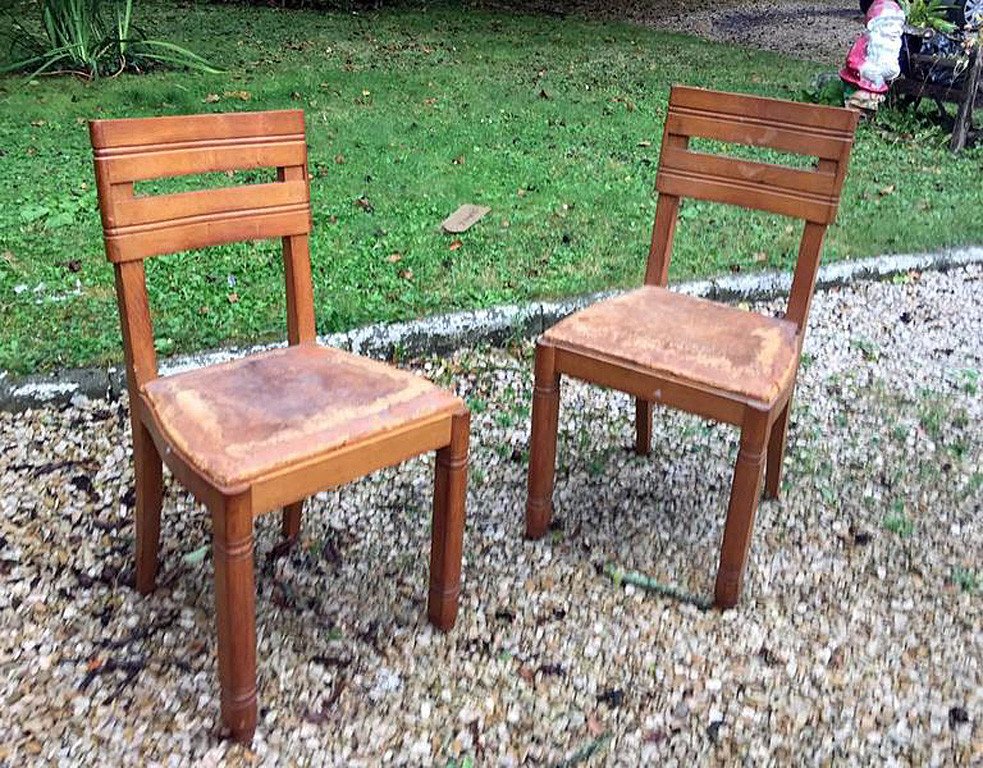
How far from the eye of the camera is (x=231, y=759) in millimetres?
1878

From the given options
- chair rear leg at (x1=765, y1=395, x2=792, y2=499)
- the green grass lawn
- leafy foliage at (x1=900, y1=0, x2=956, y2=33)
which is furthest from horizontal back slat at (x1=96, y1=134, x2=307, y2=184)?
leafy foliage at (x1=900, y1=0, x2=956, y2=33)

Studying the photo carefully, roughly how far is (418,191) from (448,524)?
132 inches

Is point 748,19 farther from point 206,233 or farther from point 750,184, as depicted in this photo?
point 206,233

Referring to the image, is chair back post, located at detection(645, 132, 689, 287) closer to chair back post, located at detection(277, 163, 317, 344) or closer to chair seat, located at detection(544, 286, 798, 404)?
chair seat, located at detection(544, 286, 798, 404)

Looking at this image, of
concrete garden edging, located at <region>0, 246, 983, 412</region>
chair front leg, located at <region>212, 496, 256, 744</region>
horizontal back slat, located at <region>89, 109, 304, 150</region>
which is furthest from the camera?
concrete garden edging, located at <region>0, 246, 983, 412</region>

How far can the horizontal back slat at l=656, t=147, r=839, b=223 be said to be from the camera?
253 cm

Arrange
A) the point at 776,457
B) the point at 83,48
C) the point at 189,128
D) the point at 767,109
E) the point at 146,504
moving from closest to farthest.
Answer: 1. the point at 189,128
2. the point at 146,504
3. the point at 767,109
4. the point at 776,457
5. the point at 83,48

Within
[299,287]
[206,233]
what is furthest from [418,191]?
[206,233]

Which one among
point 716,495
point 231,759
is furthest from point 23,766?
point 716,495

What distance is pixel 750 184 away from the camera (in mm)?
2639

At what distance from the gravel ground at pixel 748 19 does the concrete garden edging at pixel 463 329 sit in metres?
6.87

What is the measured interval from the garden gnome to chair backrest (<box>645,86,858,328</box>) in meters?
4.69

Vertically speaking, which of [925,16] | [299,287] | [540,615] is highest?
[925,16]

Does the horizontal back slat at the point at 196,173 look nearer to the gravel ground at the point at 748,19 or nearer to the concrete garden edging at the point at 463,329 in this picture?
the concrete garden edging at the point at 463,329
